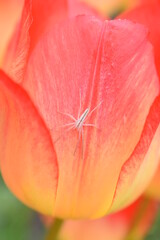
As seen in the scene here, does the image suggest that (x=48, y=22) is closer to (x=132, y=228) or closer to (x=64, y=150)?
(x=64, y=150)

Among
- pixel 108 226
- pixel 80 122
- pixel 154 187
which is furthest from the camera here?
pixel 108 226

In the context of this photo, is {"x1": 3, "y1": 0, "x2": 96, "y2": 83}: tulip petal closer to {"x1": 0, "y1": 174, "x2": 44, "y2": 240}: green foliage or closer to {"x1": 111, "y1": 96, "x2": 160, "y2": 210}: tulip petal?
{"x1": 111, "y1": 96, "x2": 160, "y2": 210}: tulip petal

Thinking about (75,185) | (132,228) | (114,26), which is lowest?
(132,228)

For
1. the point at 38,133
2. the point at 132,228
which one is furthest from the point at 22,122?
the point at 132,228

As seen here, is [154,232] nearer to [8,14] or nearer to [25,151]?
[8,14]

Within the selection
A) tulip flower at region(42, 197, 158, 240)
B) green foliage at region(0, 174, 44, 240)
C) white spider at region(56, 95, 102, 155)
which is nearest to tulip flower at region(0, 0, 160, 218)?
white spider at region(56, 95, 102, 155)

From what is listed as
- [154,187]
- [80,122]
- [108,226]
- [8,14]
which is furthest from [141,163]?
[108,226]
